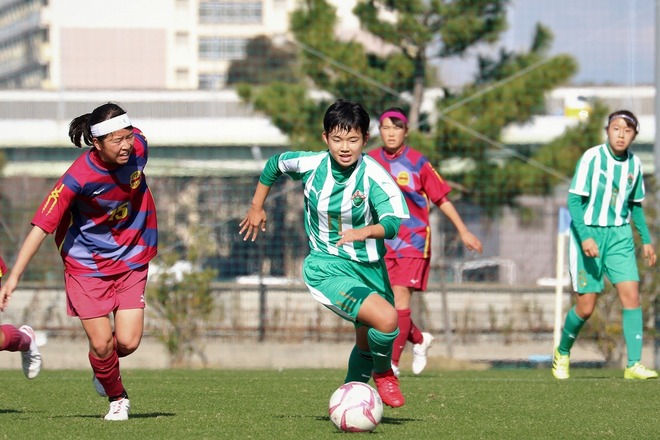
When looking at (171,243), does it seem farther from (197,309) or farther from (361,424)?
(361,424)

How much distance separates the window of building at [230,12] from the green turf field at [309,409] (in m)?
21.9

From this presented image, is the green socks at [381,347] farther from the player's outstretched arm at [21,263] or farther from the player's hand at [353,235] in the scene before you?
the player's outstretched arm at [21,263]

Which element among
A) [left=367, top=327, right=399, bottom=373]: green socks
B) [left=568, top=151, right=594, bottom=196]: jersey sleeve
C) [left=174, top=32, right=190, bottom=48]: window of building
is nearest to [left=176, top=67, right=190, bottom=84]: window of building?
[left=174, top=32, right=190, bottom=48]: window of building

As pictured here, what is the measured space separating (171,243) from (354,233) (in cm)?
1134

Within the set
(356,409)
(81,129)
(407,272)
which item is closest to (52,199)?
(81,129)

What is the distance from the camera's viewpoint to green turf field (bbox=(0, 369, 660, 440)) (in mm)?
6574

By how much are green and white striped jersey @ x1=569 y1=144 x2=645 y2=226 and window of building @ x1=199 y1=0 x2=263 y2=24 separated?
2135 centimetres

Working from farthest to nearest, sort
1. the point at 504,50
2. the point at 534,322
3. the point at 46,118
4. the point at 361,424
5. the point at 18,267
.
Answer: the point at 46,118, the point at 504,50, the point at 534,322, the point at 18,267, the point at 361,424

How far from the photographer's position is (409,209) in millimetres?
10266

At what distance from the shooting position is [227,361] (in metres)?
16.2

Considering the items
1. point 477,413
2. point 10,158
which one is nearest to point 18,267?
point 477,413

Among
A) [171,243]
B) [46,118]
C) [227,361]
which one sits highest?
[46,118]

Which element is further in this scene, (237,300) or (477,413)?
(237,300)

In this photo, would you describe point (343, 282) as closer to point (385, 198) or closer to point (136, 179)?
point (385, 198)
